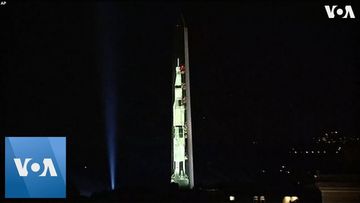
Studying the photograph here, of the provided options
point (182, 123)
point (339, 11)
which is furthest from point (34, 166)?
point (182, 123)

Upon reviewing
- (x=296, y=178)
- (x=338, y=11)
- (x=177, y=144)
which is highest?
(x=338, y=11)

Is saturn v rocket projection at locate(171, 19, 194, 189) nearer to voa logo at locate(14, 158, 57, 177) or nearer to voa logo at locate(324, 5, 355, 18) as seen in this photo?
voa logo at locate(324, 5, 355, 18)

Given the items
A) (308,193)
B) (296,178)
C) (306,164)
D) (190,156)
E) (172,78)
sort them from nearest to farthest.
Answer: (308,193) < (190,156) < (172,78) < (296,178) < (306,164)

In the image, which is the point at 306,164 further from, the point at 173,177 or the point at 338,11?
the point at 338,11

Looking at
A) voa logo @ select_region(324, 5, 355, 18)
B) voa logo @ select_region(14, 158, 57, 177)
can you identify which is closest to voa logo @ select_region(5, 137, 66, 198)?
voa logo @ select_region(14, 158, 57, 177)

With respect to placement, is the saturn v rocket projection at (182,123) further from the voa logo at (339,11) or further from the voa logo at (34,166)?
the voa logo at (34,166)

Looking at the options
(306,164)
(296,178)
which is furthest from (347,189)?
(306,164)

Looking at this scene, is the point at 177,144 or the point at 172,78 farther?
the point at 172,78

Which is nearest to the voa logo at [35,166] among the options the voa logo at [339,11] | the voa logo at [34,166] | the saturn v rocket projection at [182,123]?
the voa logo at [34,166]
